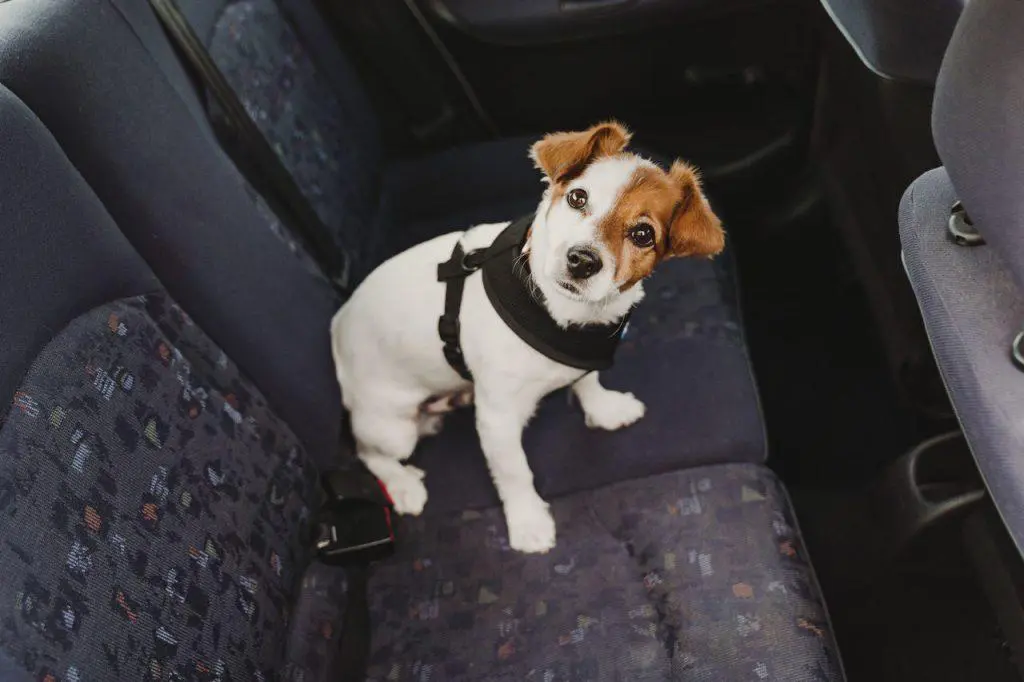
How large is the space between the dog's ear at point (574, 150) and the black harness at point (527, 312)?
147 millimetres

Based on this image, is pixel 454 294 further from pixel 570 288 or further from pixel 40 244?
pixel 40 244

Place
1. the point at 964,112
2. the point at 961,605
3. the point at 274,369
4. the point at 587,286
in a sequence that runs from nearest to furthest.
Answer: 1. the point at 964,112
2. the point at 587,286
3. the point at 274,369
4. the point at 961,605

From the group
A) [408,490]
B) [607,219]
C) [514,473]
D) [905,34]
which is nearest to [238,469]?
[408,490]

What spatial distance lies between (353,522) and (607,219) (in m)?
0.77

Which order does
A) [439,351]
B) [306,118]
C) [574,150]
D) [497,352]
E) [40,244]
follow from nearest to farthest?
[40,244] → [574,150] → [497,352] → [439,351] → [306,118]

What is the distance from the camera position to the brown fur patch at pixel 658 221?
4.49 feet

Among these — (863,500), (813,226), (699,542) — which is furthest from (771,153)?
(699,542)

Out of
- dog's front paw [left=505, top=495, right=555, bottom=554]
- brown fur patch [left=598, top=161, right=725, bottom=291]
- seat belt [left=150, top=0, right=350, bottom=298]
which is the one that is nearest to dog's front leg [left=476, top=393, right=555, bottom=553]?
dog's front paw [left=505, top=495, right=555, bottom=554]

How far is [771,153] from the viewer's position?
2346 millimetres

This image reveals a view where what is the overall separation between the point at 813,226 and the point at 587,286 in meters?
1.22

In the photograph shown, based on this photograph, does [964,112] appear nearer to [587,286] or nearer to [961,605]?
[587,286]

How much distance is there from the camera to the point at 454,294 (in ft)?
5.34

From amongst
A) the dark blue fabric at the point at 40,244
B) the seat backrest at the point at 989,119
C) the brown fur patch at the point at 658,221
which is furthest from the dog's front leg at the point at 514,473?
the seat backrest at the point at 989,119

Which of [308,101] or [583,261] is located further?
[308,101]
